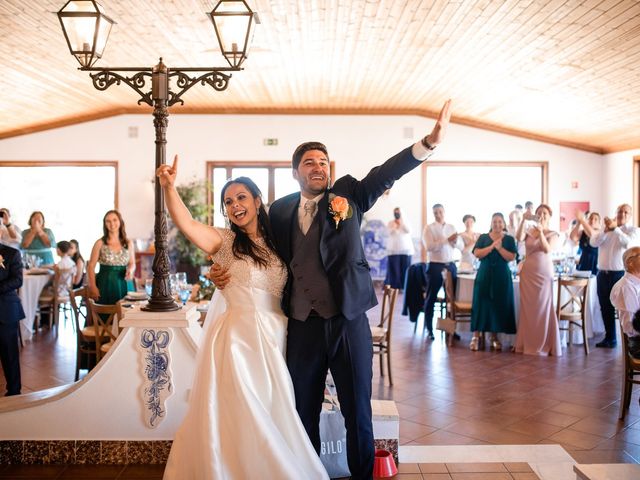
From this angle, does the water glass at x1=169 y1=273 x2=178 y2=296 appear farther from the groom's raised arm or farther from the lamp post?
the groom's raised arm

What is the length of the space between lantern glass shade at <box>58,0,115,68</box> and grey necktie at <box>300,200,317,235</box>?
5.33 ft

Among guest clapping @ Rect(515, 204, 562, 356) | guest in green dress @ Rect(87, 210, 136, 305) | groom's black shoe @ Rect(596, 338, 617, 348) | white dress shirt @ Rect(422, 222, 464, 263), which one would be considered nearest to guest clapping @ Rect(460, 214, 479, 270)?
white dress shirt @ Rect(422, 222, 464, 263)

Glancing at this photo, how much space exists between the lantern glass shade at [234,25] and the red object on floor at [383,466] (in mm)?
2270

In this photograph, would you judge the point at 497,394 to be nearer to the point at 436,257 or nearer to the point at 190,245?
the point at 436,257

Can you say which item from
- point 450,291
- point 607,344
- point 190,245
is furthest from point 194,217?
point 607,344

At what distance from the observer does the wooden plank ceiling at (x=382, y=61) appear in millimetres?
6922

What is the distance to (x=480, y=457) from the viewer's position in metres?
3.77

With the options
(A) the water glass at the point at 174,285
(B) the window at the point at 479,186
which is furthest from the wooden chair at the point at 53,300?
(B) the window at the point at 479,186

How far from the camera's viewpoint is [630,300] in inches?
181

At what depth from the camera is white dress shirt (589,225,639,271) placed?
714 cm

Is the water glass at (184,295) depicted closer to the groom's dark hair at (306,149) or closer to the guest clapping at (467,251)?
the groom's dark hair at (306,149)

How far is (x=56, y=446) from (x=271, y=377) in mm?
1656

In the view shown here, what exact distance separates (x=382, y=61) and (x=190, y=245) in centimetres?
561

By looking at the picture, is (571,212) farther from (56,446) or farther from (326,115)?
(56,446)
